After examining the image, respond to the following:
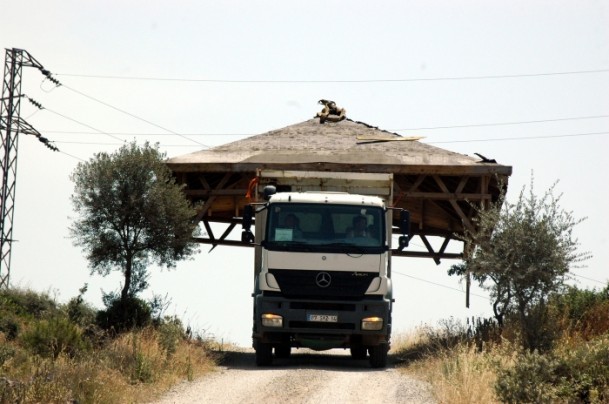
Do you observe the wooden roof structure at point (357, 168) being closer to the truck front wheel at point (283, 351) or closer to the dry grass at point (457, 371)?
the dry grass at point (457, 371)

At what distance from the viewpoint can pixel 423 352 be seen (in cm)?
2752

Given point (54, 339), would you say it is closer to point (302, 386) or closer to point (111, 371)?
point (111, 371)

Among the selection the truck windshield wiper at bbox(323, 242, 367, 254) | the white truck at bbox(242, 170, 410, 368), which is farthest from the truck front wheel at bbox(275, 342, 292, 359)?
the truck windshield wiper at bbox(323, 242, 367, 254)

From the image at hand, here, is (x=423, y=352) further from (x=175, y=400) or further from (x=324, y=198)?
(x=175, y=400)

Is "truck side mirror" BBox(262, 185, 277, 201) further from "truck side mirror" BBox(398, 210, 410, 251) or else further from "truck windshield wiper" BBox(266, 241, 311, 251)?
"truck side mirror" BBox(398, 210, 410, 251)

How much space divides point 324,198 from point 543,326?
227 inches

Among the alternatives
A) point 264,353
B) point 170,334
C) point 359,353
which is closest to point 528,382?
point 264,353

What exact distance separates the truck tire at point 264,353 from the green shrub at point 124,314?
16.6 ft

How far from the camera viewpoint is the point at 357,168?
30.8 metres

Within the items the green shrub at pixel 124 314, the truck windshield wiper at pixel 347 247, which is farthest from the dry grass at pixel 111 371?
the truck windshield wiper at pixel 347 247

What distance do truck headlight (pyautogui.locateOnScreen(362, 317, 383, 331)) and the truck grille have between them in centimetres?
56

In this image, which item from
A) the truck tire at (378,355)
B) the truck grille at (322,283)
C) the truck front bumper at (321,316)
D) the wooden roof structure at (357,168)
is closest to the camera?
the truck grille at (322,283)

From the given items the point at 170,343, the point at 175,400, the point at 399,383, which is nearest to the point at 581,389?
the point at 399,383

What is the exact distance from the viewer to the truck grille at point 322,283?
893 inches
